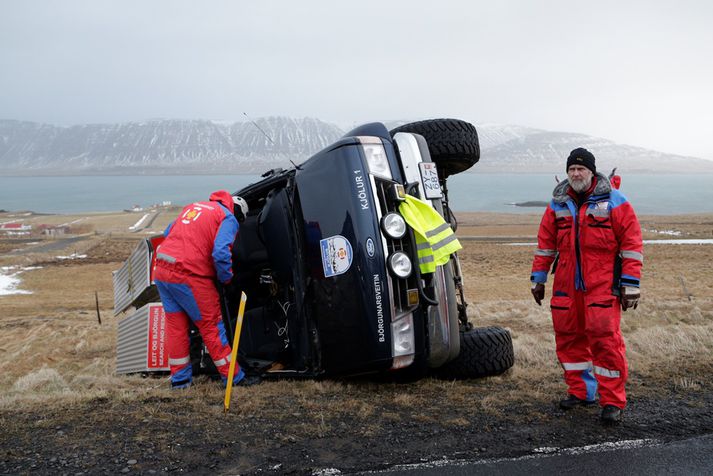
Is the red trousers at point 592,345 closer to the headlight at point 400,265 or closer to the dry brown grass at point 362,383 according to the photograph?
the dry brown grass at point 362,383

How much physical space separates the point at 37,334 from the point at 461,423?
8.03 metres

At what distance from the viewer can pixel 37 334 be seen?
29.8 feet

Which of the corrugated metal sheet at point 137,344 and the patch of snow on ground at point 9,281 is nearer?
the corrugated metal sheet at point 137,344

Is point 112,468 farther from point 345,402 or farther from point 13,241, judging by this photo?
point 13,241

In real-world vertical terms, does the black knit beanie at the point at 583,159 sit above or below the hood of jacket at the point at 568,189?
above

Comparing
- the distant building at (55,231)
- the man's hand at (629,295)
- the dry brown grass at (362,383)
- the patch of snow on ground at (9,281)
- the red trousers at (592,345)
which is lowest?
the patch of snow on ground at (9,281)

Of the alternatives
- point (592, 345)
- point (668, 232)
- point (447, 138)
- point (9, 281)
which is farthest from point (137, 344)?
point (668, 232)

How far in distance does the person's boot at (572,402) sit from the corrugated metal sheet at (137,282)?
4.35 meters

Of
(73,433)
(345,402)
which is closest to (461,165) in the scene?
(345,402)

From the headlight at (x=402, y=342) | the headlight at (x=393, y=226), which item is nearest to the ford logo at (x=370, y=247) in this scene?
the headlight at (x=393, y=226)

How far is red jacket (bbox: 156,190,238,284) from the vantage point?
170 inches

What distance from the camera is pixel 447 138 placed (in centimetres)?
503

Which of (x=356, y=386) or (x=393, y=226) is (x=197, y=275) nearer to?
(x=356, y=386)

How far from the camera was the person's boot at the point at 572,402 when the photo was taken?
3.58 meters
